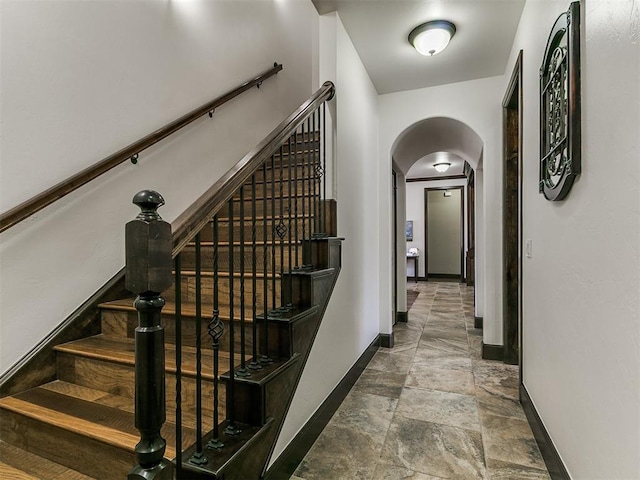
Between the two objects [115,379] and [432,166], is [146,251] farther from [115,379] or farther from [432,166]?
[432,166]

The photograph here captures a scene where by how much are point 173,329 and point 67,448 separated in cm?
60

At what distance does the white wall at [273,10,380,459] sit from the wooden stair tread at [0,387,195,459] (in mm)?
617

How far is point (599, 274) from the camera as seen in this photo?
112 centimetres

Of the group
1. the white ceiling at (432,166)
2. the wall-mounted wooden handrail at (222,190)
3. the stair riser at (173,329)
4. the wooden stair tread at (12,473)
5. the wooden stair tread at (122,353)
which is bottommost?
the wooden stair tread at (12,473)

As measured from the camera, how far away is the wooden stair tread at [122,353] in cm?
150

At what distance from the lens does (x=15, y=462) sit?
135cm

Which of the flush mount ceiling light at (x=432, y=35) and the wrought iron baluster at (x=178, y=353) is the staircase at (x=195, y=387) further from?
the flush mount ceiling light at (x=432, y=35)

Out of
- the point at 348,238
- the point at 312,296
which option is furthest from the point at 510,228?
the point at 312,296

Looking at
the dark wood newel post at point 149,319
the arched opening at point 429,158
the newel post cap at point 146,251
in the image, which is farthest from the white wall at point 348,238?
→ the newel post cap at point 146,251

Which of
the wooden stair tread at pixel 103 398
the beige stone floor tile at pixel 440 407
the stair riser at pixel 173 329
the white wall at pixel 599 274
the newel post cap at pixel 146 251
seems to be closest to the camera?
the newel post cap at pixel 146 251

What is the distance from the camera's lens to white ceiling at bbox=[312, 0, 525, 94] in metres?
2.28

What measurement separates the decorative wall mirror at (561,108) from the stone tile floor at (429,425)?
1357 mm

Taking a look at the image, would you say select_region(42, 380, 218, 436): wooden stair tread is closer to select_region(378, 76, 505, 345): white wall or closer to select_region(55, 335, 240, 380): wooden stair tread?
select_region(55, 335, 240, 380): wooden stair tread

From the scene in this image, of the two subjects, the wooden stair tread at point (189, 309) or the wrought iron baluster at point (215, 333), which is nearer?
the wrought iron baluster at point (215, 333)
